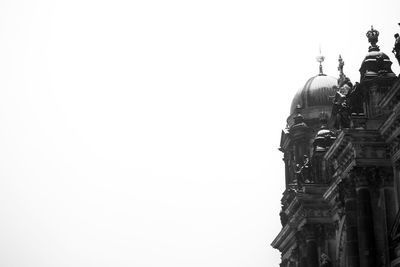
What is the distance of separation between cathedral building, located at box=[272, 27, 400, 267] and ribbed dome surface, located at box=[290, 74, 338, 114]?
13.3 feet

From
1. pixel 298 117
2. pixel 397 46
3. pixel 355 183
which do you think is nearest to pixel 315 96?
pixel 298 117

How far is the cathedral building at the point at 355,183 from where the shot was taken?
43875mm

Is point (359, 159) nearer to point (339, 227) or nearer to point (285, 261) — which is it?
point (339, 227)

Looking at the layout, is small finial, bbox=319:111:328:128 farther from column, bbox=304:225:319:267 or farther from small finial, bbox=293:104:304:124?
column, bbox=304:225:319:267

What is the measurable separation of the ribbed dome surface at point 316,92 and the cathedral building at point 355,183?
4.06 metres

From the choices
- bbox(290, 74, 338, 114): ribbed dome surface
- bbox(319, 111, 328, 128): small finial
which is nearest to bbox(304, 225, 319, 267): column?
bbox(319, 111, 328, 128): small finial

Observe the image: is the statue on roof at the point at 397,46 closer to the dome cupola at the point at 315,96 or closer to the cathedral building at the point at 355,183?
the cathedral building at the point at 355,183

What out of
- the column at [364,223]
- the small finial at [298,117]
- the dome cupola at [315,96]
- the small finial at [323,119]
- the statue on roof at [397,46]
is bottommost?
the column at [364,223]

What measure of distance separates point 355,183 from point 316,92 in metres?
20.2

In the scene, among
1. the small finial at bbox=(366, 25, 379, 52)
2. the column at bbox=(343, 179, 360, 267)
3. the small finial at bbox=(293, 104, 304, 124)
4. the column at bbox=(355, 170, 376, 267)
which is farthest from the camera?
the small finial at bbox=(293, 104, 304, 124)

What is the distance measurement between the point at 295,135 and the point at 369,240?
2005 centimetres

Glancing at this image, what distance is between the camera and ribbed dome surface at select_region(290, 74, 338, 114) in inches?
2532

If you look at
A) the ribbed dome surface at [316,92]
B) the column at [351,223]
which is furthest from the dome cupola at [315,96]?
the column at [351,223]

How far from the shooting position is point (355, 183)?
45.4m
